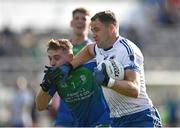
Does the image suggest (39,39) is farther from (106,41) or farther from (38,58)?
(106,41)

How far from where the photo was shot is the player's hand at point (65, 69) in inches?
368

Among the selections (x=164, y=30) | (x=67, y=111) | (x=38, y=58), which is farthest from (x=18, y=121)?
(x=164, y=30)

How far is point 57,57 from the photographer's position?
948 centimetres

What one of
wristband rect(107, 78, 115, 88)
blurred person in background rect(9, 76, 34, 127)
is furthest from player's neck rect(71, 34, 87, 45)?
blurred person in background rect(9, 76, 34, 127)

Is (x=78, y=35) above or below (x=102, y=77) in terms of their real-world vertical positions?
below

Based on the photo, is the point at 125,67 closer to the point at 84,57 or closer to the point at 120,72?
the point at 120,72

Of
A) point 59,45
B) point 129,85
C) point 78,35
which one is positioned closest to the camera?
point 129,85

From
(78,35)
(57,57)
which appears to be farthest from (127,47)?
(78,35)

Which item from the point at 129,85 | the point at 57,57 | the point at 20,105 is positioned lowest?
the point at 20,105

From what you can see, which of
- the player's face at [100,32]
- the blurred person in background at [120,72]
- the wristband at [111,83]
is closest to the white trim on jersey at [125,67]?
the blurred person in background at [120,72]

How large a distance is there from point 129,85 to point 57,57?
117 cm

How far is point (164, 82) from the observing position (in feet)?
77.7

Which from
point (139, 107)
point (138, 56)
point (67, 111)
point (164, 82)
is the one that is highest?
point (138, 56)

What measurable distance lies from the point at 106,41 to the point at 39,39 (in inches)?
688
